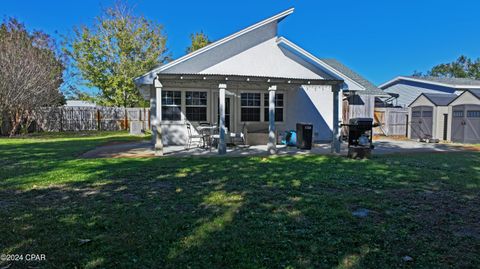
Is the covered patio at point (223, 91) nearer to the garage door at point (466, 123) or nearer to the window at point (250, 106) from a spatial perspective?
the window at point (250, 106)

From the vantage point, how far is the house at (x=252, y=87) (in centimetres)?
1130

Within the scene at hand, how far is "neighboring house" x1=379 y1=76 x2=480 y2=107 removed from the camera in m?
25.4

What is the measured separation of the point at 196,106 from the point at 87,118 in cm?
1430

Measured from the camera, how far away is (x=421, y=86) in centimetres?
2788

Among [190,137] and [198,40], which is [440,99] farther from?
[198,40]

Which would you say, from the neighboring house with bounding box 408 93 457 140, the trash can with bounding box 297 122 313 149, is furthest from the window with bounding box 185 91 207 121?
the neighboring house with bounding box 408 93 457 140

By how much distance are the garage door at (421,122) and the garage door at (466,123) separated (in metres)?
1.23

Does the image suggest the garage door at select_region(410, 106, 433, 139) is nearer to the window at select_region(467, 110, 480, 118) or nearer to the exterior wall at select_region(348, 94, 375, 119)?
the window at select_region(467, 110, 480, 118)

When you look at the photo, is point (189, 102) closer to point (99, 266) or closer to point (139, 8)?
point (99, 266)

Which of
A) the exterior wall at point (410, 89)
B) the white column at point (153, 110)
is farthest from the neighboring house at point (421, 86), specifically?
the white column at point (153, 110)

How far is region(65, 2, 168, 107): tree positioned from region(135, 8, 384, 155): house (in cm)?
1571

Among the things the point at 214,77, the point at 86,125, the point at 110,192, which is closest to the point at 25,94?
the point at 86,125

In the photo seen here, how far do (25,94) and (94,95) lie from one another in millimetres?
11449

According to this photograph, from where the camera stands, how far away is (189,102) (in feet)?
43.4
